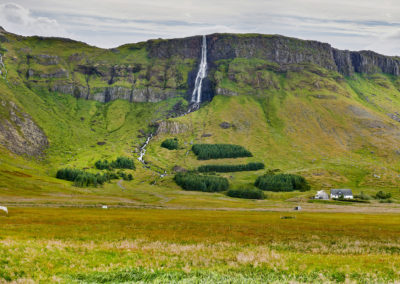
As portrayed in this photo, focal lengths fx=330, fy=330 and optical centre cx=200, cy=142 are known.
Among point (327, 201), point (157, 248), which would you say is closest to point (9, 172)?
point (327, 201)

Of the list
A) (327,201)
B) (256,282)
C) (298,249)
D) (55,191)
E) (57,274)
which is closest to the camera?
(256,282)

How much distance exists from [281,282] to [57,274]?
10.7 meters

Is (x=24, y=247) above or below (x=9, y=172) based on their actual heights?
above

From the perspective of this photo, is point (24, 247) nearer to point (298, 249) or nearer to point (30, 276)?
point (30, 276)

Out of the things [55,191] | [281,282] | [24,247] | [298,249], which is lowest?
[55,191]

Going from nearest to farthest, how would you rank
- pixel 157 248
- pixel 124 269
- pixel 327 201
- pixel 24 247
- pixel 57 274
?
pixel 57 274, pixel 124 269, pixel 24 247, pixel 157 248, pixel 327 201

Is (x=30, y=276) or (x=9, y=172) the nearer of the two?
(x=30, y=276)

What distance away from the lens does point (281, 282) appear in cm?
1493

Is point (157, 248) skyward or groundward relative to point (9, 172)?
skyward

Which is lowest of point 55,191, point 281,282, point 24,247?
point 55,191

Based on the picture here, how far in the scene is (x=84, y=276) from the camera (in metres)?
16.1

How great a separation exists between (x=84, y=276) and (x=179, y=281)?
483 centimetres

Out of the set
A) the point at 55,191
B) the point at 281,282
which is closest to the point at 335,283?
the point at 281,282

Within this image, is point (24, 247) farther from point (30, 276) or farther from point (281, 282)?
point (281, 282)
